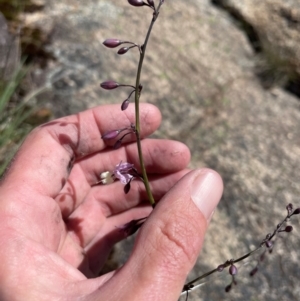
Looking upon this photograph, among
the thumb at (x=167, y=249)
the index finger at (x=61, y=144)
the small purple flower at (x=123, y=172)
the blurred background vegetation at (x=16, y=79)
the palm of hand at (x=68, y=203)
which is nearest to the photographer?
the thumb at (x=167, y=249)

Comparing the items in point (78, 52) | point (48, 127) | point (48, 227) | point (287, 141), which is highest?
point (48, 127)

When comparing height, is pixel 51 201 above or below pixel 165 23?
above

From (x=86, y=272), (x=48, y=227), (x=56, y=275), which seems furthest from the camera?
(x=86, y=272)

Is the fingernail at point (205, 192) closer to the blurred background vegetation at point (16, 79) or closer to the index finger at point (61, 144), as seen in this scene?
the index finger at point (61, 144)

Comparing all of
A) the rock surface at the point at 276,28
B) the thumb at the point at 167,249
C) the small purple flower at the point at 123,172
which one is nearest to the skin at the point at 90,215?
the thumb at the point at 167,249

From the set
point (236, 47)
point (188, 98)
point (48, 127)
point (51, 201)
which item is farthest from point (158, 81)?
point (51, 201)

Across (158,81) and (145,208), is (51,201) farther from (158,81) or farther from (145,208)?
(158,81)

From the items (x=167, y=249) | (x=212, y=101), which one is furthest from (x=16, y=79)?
(x=167, y=249)

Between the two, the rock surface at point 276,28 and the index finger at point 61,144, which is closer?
the index finger at point 61,144
